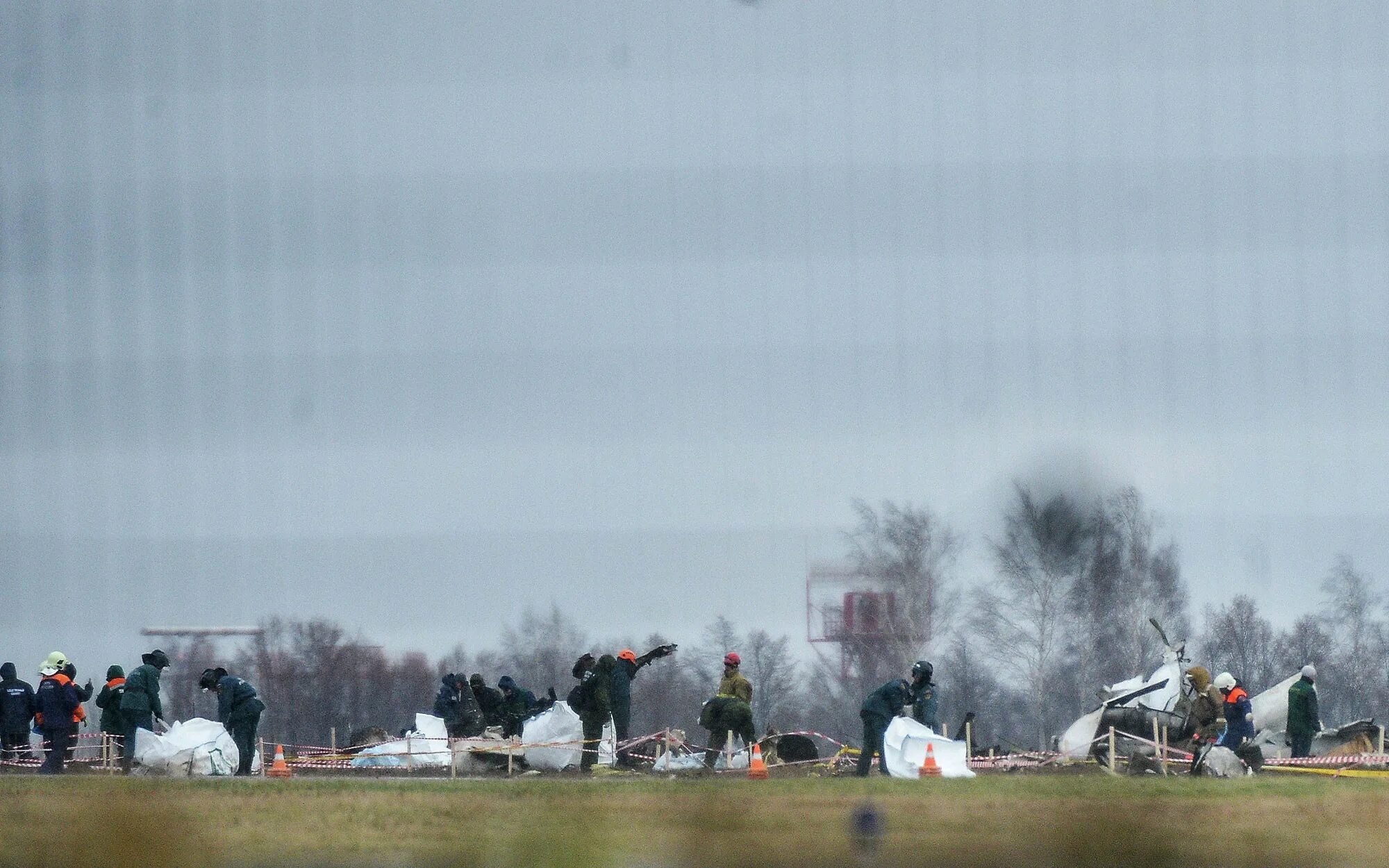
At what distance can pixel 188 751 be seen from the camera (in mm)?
21078

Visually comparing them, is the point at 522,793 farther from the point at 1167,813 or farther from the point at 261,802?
the point at 1167,813

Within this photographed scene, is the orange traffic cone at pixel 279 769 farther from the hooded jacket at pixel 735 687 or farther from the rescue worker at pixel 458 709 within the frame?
the hooded jacket at pixel 735 687

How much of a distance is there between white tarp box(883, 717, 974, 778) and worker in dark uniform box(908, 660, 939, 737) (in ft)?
1.02

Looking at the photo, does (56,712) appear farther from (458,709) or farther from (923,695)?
(923,695)

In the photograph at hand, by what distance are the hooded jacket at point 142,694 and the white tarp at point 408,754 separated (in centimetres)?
284

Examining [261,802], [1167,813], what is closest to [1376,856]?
[1167,813]

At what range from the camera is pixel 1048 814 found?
10.9 metres

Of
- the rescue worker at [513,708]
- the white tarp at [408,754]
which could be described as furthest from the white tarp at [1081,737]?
the white tarp at [408,754]

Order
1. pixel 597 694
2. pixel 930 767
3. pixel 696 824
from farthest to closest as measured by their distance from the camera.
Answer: pixel 597 694 → pixel 930 767 → pixel 696 824

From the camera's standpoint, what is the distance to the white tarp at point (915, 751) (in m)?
19.7

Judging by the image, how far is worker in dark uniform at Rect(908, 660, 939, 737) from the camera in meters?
20.4

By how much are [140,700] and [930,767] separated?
29.4 feet

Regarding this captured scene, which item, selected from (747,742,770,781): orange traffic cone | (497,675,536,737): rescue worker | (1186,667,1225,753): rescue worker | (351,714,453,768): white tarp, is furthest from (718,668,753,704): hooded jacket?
(1186,667,1225,753): rescue worker

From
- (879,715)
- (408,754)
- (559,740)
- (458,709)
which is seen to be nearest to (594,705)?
(559,740)
